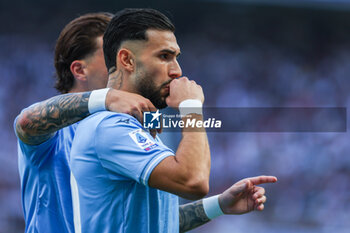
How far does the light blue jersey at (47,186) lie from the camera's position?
2.63 meters

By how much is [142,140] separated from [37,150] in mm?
905

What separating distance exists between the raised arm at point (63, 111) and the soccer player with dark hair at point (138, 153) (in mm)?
63

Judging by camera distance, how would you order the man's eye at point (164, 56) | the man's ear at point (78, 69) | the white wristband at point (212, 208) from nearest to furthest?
1. the man's eye at point (164, 56)
2. the white wristband at point (212, 208)
3. the man's ear at point (78, 69)

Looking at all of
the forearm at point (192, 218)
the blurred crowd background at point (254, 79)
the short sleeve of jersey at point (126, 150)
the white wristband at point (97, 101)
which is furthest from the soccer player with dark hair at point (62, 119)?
the blurred crowd background at point (254, 79)

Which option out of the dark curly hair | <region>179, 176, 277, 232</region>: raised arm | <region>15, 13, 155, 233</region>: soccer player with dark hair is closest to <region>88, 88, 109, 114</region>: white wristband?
<region>15, 13, 155, 233</region>: soccer player with dark hair

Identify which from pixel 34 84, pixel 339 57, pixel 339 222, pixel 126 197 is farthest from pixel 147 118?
pixel 339 57

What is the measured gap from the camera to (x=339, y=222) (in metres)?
8.91

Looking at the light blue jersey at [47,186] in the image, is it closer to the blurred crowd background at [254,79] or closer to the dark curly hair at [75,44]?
the dark curly hair at [75,44]

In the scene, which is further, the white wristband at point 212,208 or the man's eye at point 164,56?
the white wristband at point 212,208

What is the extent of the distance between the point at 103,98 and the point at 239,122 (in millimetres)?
7444

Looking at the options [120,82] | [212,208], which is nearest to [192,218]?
[212,208]

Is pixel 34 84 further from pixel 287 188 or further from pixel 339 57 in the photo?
pixel 339 57

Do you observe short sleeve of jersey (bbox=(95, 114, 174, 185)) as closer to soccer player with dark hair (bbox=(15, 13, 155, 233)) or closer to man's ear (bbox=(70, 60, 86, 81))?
soccer player with dark hair (bbox=(15, 13, 155, 233))

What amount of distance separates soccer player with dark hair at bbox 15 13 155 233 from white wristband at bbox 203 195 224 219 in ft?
2.63
